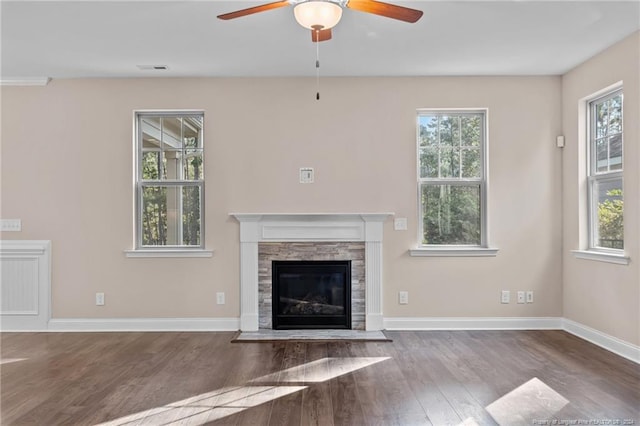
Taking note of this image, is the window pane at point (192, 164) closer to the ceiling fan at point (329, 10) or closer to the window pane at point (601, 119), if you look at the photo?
the ceiling fan at point (329, 10)

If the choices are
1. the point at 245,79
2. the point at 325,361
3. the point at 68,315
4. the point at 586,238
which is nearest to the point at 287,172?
the point at 245,79

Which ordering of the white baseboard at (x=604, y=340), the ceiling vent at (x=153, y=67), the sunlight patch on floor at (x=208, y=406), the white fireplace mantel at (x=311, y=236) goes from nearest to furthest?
1. the sunlight patch on floor at (x=208, y=406)
2. the white baseboard at (x=604, y=340)
3. the ceiling vent at (x=153, y=67)
4. the white fireplace mantel at (x=311, y=236)

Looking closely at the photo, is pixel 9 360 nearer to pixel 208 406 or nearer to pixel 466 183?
pixel 208 406

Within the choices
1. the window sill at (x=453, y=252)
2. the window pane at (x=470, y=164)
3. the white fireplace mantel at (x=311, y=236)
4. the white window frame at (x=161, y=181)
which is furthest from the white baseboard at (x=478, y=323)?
the white window frame at (x=161, y=181)

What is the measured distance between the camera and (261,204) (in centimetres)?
467

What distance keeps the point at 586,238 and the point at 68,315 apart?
17.8 ft

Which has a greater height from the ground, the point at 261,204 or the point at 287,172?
the point at 287,172

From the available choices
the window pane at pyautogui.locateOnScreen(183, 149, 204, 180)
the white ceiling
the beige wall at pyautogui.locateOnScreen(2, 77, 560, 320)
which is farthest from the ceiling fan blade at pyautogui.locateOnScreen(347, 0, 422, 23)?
the window pane at pyautogui.locateOnScreen(183, 149, 204, 180)

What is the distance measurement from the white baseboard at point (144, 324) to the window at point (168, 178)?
31.3 inches

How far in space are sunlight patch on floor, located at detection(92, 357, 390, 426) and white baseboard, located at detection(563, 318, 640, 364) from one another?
2.11 metres

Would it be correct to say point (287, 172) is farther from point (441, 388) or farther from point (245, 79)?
point (441, 388)

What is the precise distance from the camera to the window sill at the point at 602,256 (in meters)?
3.71

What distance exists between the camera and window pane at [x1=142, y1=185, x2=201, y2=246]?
4.77 metres

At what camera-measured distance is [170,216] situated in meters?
4.78
